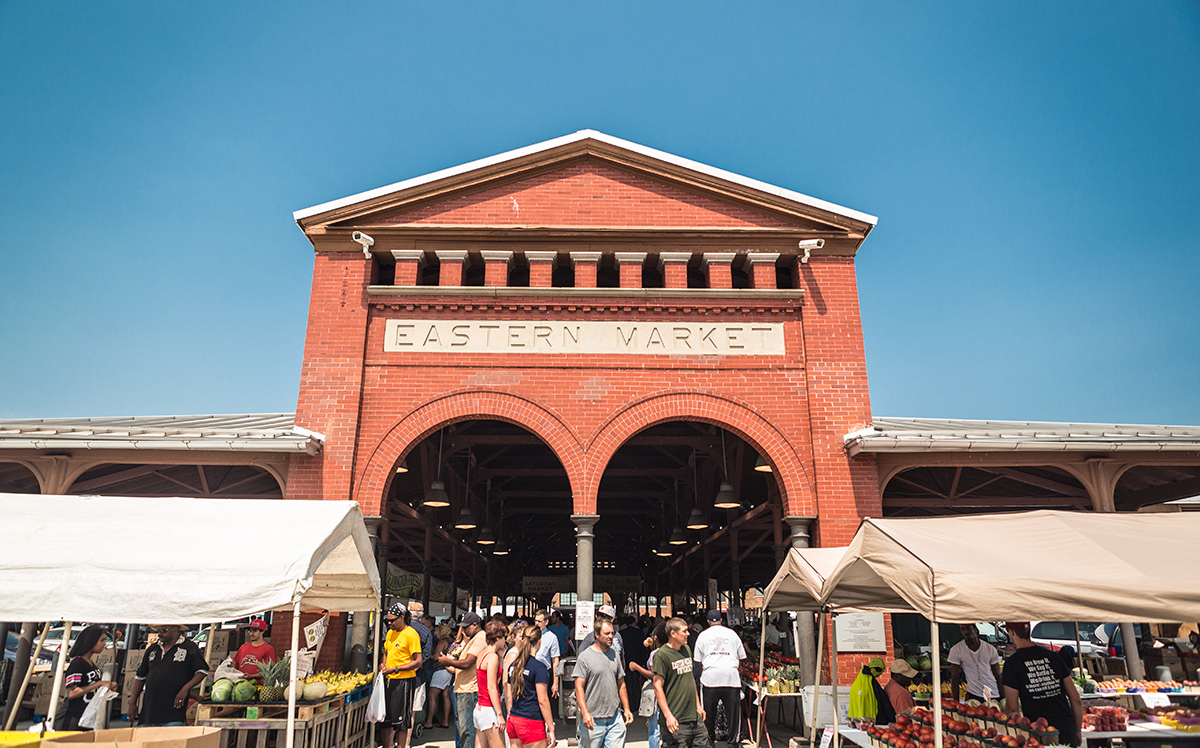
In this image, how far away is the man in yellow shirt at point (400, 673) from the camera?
9.20 meters

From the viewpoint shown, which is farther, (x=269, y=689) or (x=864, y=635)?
(x=864, y=635)

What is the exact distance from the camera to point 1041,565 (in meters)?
5.62

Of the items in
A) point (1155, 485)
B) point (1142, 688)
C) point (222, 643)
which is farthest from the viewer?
point (222, 643)

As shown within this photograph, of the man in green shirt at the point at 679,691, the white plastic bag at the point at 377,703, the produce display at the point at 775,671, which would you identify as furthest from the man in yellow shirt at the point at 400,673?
the produce display at the point at 775,671

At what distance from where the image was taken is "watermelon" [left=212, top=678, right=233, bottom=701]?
26.7ft

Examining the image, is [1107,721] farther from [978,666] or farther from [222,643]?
[222,643]

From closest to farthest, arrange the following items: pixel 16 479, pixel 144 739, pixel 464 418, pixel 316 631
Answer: pixel 144 739 < pixel 316 631 < pixel 464 418 < pixel 16 479

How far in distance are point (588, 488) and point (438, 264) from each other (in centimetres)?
487

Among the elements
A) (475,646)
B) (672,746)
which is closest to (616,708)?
(475,646)

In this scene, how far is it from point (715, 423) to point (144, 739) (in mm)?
8813

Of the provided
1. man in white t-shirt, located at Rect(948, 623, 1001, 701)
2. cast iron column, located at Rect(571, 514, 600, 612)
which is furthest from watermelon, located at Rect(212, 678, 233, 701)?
man in white t-shirt, located at Rect(948, 623, 1001, 701)

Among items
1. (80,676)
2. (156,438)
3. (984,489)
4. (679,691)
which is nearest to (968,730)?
(679,691)

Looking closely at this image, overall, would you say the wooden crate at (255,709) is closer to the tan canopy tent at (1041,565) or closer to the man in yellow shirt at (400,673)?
the man in yellow shirt at (400,673)

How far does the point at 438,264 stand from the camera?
13.3 m
